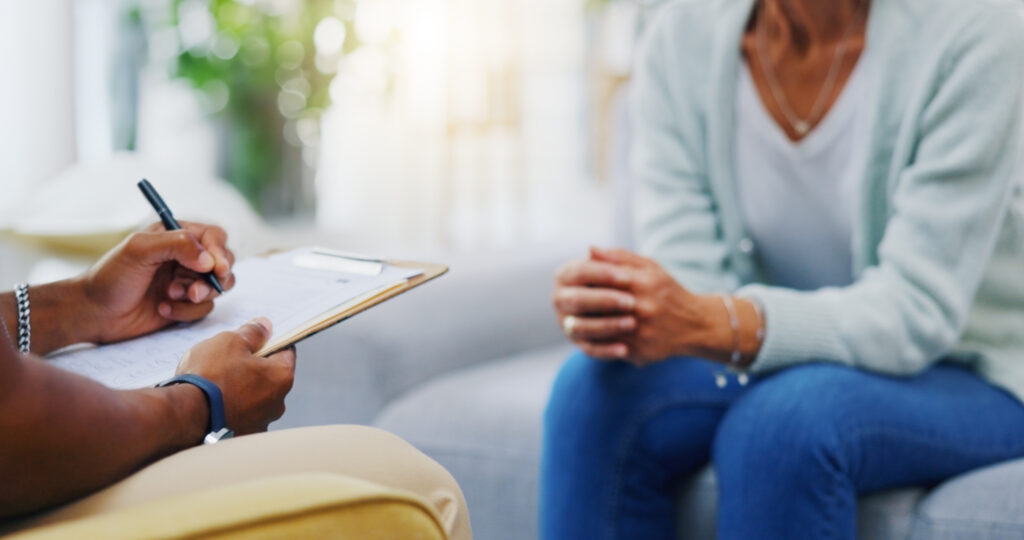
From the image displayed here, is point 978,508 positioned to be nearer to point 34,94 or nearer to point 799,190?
point 799,190

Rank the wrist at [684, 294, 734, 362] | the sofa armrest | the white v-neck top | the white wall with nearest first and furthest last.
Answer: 1. the wrist at [684, 294, 734, 362]
2. the white v-neck top
3. the sofa armrest
4. the white wall

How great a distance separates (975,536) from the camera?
827 mm

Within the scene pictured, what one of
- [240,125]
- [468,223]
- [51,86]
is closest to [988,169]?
[51,86]

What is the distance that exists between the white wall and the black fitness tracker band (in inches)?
62.8

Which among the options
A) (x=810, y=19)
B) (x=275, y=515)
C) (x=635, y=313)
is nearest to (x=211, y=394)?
(x=275, y=515)

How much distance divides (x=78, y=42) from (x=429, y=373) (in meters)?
1.58

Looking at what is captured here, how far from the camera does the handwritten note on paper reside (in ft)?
1.96

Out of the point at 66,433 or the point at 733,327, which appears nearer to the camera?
the point at 66,433

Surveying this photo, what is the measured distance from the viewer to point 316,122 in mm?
3113

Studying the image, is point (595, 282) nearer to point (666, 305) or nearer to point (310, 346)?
point (666, 305)

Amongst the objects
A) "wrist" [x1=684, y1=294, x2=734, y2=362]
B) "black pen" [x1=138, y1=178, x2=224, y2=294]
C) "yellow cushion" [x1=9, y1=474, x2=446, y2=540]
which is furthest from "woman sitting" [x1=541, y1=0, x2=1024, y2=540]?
"yellow cushion" [x1=9, y1=474, x2=446, y2=540]

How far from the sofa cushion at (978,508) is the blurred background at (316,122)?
21.4 inches

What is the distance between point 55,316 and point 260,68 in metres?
2.34

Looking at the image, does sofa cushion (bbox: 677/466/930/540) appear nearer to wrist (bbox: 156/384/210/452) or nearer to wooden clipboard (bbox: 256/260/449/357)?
wooden clipboard (bbox: 256/260/449/357)
